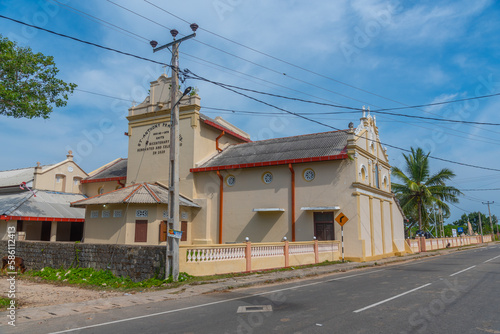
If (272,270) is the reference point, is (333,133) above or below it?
above

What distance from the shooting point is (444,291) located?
1037 cm

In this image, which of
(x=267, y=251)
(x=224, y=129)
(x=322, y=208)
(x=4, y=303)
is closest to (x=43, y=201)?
(x=224, y=129)

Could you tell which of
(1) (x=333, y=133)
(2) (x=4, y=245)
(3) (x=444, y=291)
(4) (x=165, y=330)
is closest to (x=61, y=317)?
(4) (x=165, y=330)

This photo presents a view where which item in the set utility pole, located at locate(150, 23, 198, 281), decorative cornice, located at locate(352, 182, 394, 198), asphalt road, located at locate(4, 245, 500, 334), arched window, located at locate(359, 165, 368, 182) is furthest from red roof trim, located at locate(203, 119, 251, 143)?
asphalt road, located at locate(4, 245, 500, 334)

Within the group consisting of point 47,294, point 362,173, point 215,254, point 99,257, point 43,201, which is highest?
point 362,173

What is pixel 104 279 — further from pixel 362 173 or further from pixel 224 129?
pixel 362 173

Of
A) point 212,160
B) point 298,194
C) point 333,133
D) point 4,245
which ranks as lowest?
point 4,245

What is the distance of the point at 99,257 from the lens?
14.9 meters

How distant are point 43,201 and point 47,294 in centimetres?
1624

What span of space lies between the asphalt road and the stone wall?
367cm

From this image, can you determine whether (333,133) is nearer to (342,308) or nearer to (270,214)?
(270,214)

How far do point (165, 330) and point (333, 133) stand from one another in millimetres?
19904

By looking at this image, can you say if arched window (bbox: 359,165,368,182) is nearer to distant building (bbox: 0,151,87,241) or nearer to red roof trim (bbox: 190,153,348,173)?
red roof trim (bbox: 190,153,348,173)

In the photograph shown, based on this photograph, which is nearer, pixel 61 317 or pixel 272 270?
pixel 61 317
